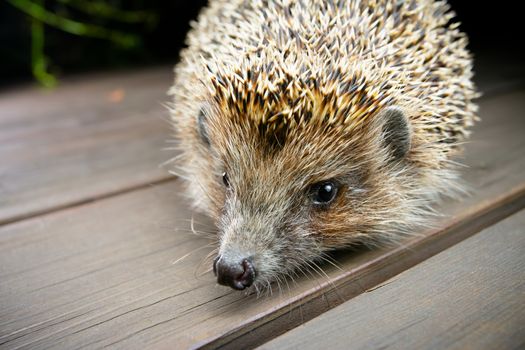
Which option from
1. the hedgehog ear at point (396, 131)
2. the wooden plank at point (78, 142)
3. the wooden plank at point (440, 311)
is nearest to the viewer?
the wooden plank at point (440, 311)

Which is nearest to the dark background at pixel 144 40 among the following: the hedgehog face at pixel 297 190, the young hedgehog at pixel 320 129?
the young hedgehog at pixel 320 129

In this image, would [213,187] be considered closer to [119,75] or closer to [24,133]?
[24,133]

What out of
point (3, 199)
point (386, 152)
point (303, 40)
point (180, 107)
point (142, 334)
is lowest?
point (142, 334)

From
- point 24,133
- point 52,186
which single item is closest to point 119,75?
point 24,133

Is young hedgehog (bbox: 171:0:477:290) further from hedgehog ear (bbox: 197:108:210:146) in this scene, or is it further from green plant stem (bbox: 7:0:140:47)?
green plant stem (bbox: 7:0:140:47)

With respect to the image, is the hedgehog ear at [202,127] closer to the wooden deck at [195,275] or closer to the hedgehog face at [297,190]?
the hedgehog face at [297,190]

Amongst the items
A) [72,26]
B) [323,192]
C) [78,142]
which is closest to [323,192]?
[323,192]
